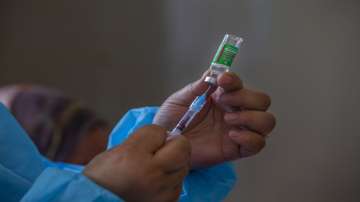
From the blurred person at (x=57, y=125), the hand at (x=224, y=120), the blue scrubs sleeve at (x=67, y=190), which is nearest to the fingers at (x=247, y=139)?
the hand at (x=224, y=120)

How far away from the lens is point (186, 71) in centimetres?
100

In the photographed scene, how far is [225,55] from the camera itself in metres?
0.55

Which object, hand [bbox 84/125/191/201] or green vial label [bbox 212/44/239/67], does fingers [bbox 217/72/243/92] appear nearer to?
green vial label [bbox 212/44/239/67]

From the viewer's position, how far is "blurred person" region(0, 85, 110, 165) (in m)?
1.18

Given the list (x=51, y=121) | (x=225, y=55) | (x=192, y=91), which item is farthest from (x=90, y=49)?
(x=225, y=55)

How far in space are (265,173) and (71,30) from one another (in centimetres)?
86

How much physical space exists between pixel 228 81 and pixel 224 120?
0.10 meters

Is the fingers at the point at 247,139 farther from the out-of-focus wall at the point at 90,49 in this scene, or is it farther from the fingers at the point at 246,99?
the out-of-focus wall at the point at 90,49

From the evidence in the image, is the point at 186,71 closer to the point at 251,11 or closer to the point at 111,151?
the point at 251,11

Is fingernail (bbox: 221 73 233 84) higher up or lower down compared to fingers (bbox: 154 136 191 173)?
higher up

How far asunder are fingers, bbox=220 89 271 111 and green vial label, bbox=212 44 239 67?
6 centimetres

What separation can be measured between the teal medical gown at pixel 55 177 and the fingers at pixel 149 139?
2.5 inches

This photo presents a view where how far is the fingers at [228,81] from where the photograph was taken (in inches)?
22.3

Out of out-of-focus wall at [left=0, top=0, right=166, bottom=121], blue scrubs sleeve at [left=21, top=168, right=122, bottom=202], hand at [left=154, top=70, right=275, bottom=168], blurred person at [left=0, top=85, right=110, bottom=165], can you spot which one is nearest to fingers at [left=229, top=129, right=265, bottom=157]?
hand at [left=154, top=70, right=275, bottom=168]
